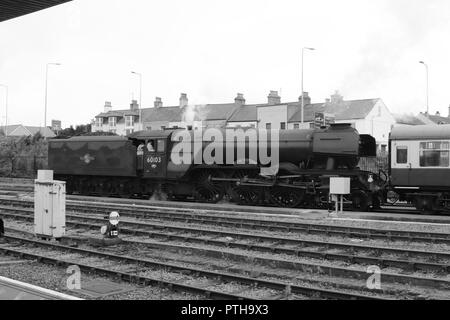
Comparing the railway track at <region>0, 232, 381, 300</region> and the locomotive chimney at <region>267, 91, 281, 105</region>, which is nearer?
the railway track at <region>0, 232, 381, 300</region>

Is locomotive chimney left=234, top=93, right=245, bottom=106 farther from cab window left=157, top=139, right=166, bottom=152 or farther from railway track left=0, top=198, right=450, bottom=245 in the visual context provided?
railway track left=0, top=198, right=450, bottom=245

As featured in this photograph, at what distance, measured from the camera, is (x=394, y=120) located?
173 ft

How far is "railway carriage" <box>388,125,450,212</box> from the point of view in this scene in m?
15.5

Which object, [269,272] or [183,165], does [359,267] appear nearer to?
Result: [269,272]

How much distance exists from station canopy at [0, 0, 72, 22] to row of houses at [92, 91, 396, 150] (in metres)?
31.7

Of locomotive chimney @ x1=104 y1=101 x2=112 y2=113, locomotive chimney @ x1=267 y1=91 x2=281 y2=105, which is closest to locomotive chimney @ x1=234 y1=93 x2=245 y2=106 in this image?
locomotive chimney @ x1=267 y1=91 x2=281 y2=105

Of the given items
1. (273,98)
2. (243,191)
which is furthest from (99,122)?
(243,191)

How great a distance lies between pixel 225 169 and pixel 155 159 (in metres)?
3.38

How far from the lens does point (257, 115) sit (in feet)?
182

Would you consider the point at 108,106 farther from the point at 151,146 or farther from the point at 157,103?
the point at 151,146

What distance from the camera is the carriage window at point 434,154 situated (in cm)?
1540
